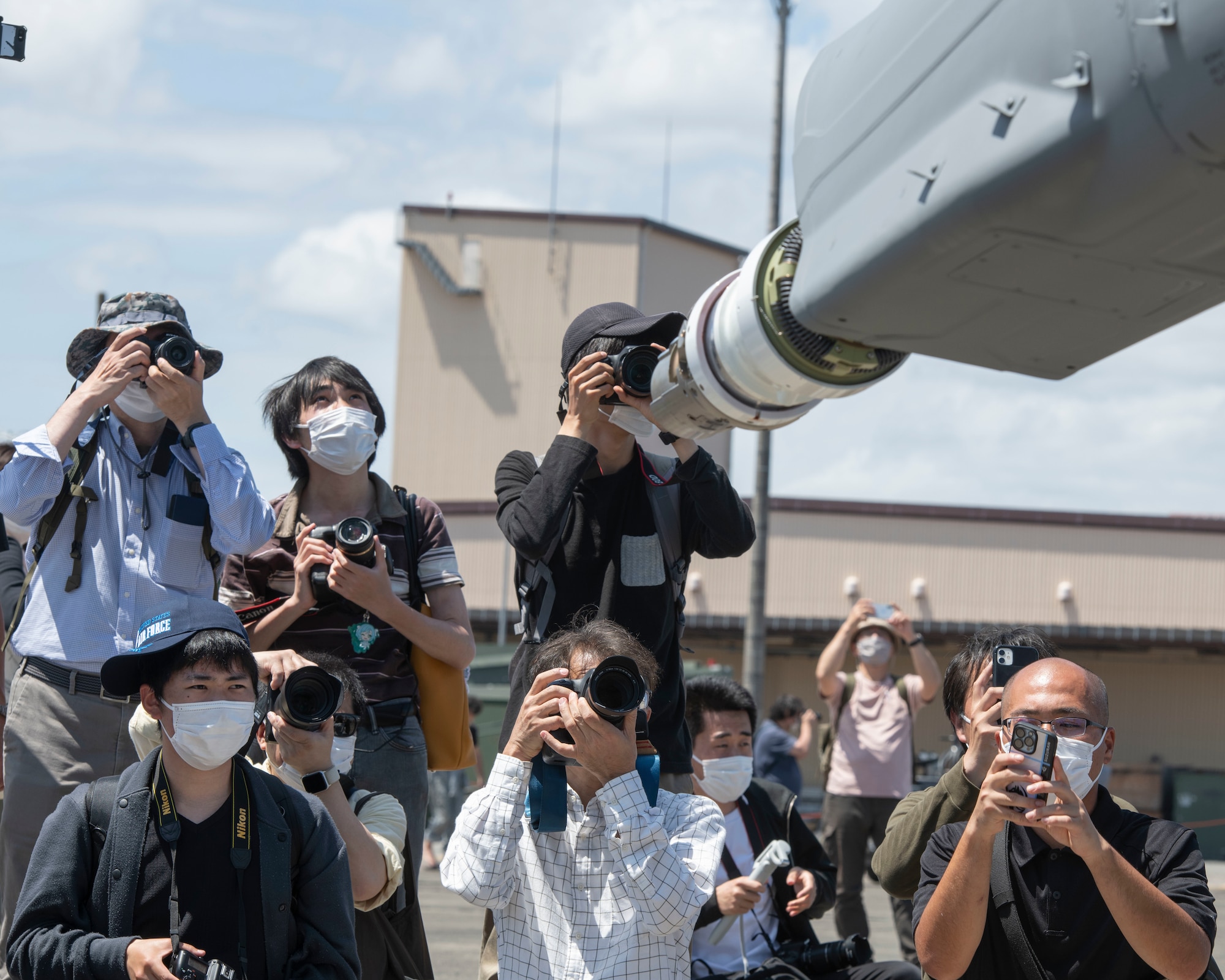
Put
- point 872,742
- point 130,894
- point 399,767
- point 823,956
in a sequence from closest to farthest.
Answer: point 130,894 < point 399,767 < point 823,956 < point 872,742

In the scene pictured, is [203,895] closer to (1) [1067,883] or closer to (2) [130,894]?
(2) [130,894]

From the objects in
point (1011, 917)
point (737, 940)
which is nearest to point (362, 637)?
point (737, 940)

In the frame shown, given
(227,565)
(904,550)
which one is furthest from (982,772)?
(904,550)

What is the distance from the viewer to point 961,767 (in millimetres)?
3668

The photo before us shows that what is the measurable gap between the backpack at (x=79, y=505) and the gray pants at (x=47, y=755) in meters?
0.31

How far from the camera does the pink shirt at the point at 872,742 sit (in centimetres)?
812

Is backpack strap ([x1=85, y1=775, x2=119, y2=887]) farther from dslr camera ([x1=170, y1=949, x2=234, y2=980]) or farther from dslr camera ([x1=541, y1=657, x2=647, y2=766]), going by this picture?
dslr camera ([x1=541, y1=657, x2=647, y2=766])

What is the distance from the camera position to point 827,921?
931cm

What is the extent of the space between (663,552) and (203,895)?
59.4 inches

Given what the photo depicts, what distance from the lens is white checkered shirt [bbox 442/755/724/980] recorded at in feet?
11.4

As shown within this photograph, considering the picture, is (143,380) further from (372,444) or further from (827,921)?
(827,921)

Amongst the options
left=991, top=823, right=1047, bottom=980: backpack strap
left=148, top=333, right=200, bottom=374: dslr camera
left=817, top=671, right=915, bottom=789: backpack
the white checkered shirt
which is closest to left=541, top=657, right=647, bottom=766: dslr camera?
the white checkered shirt

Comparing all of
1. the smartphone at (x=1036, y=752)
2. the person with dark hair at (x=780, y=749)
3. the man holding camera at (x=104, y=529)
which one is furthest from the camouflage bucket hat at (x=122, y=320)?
the person with dark hair at (x=780, y=749)

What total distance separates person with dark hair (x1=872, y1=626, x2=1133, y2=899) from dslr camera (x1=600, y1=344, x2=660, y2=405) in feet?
3.66
